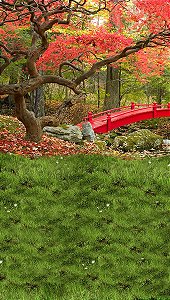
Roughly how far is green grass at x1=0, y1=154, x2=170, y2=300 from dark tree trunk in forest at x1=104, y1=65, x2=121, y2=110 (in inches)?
615

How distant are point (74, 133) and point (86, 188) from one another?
25.9 feet

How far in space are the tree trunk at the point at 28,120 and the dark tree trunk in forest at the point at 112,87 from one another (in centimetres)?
1289

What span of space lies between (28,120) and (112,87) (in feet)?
44.6

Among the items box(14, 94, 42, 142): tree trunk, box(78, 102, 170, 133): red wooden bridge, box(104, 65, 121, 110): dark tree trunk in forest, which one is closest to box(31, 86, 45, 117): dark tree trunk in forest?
box(78, 102, 170, 133): red wooden bridge

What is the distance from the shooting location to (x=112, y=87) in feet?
84.8

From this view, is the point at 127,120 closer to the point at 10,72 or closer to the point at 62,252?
the point at 10,72

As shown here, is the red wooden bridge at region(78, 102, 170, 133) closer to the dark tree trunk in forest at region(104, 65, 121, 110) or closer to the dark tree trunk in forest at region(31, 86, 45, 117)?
the dark tree trunk in forest at region(104, 65, 121, 110)

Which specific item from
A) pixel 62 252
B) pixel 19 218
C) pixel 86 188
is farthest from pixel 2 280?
pixel 86 188

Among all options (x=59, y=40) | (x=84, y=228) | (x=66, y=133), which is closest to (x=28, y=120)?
(x=66, y=133)

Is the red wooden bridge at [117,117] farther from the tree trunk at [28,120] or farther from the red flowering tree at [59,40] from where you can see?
the tree trunk at [28,120]

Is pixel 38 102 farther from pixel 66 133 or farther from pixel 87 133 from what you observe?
pixel 66 133

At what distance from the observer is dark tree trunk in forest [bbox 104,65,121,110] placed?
25.6 metres

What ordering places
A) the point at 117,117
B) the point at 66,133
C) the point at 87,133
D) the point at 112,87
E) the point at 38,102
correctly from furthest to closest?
1. the point at 112,87
2. the point at 38,102
3. the point at 117,117
4. the point at 87,133
5. the point at 66,133

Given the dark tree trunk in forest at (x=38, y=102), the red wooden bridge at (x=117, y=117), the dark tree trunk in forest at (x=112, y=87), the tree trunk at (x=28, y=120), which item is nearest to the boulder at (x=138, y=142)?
the red wooden bridge at (x=117, y=117)
